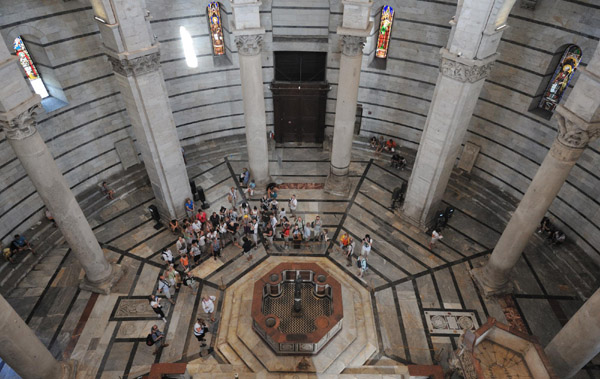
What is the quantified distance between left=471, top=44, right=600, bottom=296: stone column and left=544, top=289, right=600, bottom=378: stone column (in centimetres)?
343

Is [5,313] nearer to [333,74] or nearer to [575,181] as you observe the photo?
[333,74]

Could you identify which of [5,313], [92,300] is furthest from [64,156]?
[5,313]

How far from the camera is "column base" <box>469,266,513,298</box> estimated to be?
1647 centimetres

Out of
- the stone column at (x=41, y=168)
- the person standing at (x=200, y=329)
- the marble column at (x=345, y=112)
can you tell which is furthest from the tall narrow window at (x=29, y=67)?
the marble column at (x=345, y=112)

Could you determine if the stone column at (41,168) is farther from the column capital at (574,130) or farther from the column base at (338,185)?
the column capital at (574,130)

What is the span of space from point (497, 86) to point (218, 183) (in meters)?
14.4


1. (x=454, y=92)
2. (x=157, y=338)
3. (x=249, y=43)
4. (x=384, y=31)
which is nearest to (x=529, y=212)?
(x=454, y=92)

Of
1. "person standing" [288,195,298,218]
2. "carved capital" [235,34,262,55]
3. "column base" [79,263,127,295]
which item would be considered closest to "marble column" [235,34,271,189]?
"carved capital" [235,34,262,55]

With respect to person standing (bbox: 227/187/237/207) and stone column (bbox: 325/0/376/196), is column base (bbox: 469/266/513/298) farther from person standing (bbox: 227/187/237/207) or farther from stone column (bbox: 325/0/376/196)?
person standing (bbox: 227/187/237/207)

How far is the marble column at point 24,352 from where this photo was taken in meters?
11.2

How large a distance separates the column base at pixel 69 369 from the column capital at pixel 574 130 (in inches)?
687

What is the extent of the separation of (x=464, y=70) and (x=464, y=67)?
0.11m

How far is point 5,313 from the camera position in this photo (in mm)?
11062

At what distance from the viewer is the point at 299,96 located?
23141 mm
